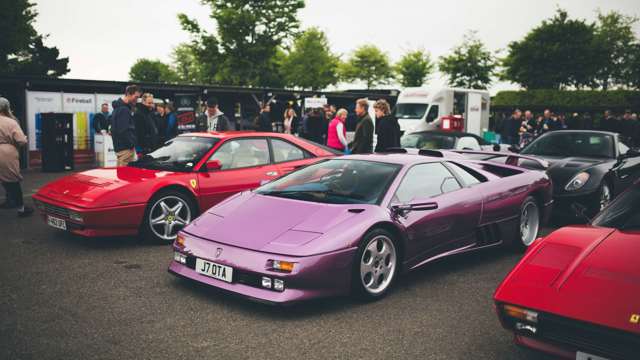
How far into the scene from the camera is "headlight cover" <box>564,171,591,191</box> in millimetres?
8180

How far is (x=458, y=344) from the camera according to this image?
12.2 feet

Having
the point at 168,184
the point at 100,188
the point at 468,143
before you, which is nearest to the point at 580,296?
the point at 168,184

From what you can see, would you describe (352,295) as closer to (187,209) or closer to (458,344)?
(458,344)

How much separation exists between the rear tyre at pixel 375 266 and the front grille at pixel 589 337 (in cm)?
166

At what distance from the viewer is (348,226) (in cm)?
436

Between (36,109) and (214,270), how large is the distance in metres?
14.1

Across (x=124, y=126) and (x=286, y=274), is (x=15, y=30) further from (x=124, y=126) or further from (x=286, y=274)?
(x=286, y=274)

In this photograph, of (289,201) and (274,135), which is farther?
(274,135)

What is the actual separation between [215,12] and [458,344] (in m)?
40.5

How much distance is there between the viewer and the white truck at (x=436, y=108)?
2253cm

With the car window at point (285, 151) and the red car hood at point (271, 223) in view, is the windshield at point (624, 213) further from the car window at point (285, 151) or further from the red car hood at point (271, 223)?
the car window at point (285, 151)

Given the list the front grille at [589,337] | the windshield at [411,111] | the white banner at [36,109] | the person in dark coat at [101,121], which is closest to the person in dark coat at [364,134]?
the front grille at [589,337]

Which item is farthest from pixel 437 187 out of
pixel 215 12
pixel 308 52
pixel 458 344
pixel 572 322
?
pixel 308 52

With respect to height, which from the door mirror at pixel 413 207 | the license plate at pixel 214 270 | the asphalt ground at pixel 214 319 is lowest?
the asphalt ground at pixel 214 319
